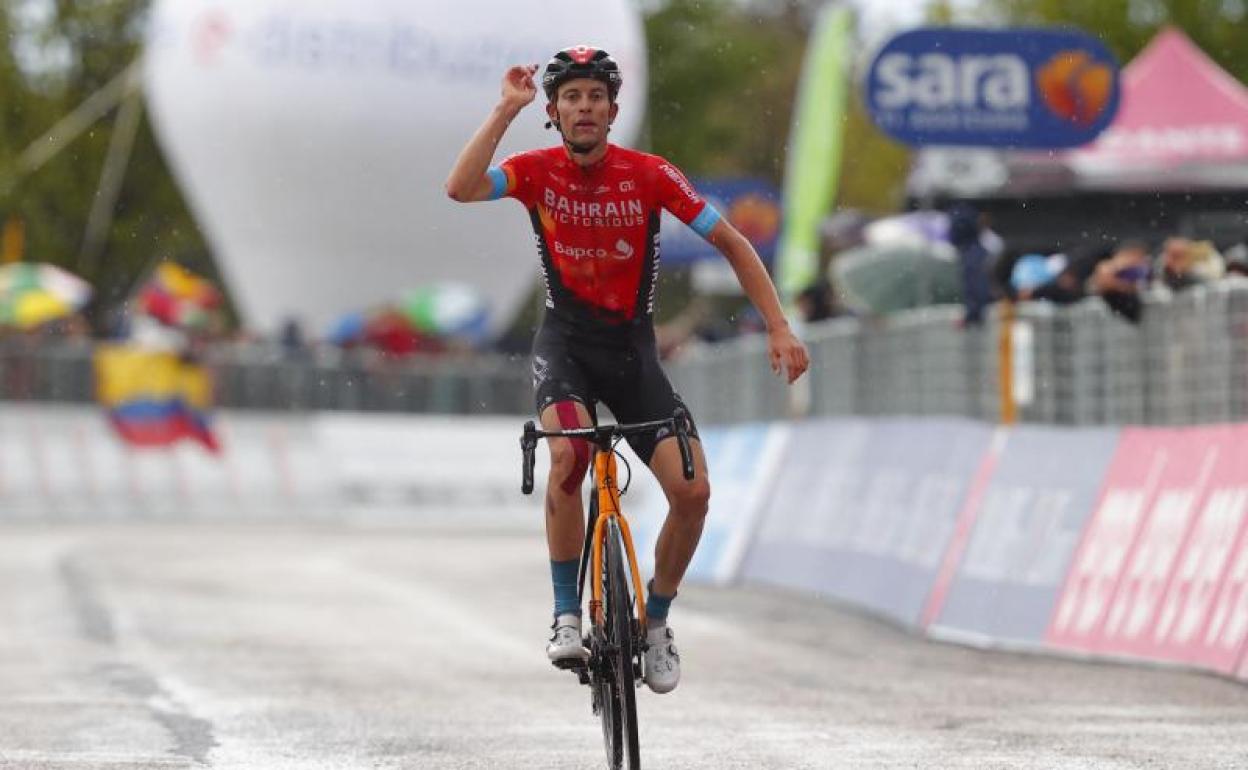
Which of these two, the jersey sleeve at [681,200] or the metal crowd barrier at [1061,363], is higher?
the jersey sleeve at [681,200]

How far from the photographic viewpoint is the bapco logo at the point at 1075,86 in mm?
19203

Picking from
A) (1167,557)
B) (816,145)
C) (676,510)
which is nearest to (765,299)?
(676,510)

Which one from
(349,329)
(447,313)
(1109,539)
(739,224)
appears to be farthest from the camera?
(349,329)

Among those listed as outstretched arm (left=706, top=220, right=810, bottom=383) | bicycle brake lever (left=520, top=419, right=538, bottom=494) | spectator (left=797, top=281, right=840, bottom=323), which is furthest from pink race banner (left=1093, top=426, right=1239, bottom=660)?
spectator (left=797, top=281, right=840, bottom=323)

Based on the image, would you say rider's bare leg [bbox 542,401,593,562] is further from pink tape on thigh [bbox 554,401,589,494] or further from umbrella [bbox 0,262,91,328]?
umbrella [bbox 0,262,91,328]

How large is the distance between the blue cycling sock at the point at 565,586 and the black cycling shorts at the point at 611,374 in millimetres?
436

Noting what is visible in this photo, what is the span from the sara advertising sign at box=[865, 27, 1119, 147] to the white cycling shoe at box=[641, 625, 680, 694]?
945 cm

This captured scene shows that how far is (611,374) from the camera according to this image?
10102mm

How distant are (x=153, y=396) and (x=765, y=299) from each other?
28.2 metres

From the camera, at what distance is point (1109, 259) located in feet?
51.3

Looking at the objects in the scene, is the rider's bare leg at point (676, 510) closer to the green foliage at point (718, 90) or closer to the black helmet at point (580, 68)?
the black helmet at point (580, 68)

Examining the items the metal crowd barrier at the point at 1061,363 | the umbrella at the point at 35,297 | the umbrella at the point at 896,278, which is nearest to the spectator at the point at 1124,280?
the metal crowd barrier at the point at 1061,363

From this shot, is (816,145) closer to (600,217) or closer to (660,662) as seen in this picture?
(600,217)

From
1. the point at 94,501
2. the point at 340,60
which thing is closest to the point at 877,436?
the point at 94,501
